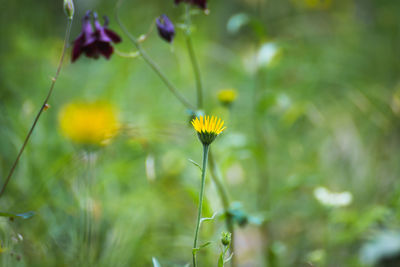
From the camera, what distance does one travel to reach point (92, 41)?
2.85 ft

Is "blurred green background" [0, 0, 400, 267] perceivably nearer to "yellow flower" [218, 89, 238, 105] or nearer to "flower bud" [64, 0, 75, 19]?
"yellow flower" [218, 89, 238, 105]

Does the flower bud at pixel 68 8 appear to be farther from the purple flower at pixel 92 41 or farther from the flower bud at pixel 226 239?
the flower bud at pixel 226 239

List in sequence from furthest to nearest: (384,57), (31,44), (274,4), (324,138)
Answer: (274,4) < (384,57) < (31,44) < (324,138)

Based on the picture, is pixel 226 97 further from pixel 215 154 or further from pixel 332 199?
pixel 332 199

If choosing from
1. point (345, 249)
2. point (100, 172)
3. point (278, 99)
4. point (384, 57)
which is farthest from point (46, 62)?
point (384, 57)

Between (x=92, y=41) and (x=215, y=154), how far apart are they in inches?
29.4

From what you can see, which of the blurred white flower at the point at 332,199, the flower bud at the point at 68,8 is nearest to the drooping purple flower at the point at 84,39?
the flower bud at the point at 68,8

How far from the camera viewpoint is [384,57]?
2.33 meters

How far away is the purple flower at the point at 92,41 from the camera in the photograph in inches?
34.5

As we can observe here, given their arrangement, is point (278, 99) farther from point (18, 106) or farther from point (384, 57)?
point (384, 57)

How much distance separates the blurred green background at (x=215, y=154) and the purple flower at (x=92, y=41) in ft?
0.59

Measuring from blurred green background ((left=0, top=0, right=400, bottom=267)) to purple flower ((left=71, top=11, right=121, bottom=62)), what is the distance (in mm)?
178

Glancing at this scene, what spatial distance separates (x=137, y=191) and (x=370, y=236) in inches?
37.9

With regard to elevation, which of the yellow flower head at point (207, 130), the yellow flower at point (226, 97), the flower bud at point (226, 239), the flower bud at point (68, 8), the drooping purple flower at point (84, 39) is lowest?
the flower bud at point (226, 239)
